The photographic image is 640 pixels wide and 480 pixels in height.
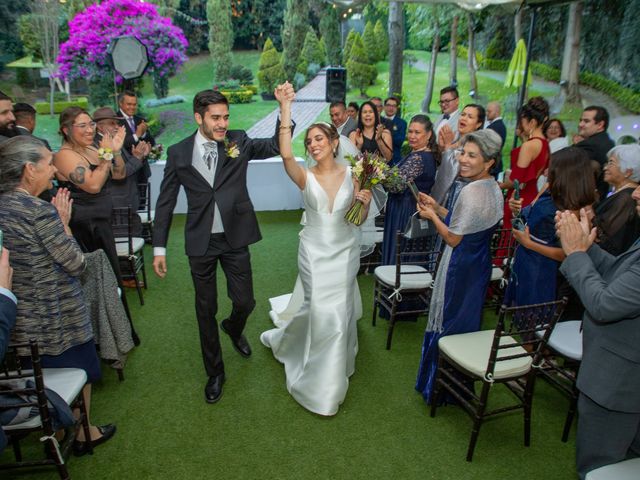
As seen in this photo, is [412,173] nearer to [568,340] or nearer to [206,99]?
[568,340]

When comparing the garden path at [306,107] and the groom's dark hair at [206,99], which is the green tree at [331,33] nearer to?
the garden path at [306,107]

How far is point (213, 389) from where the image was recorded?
3.27m

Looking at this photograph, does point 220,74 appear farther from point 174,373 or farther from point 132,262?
point 174,373

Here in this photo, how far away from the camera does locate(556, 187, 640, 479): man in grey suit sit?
1832 mm

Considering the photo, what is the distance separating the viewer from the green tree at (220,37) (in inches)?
280

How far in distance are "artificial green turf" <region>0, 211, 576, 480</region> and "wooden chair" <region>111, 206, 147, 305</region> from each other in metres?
0.76

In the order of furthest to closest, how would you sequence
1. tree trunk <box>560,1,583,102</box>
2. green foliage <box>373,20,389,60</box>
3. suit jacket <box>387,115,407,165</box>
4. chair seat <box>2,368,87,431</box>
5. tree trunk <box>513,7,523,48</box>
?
green foliage <box>373,20,389,60</box>
tree trunk <box>513,7,523,48</box>
suit jacket <box>387,115,407,165</box>
tree trunk <box>560,1,583,102</box>
chair seat <box>2,368,87,431</box>

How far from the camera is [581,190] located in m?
2.63

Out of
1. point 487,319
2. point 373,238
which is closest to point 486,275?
point 487,319

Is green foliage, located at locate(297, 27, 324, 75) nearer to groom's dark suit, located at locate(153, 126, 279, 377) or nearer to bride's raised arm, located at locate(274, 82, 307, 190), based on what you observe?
groom's dark suit, located at locate(153, 126, 279, 377)

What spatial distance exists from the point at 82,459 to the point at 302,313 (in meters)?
1.57

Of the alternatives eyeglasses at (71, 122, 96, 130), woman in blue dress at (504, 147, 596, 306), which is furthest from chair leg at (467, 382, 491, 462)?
eyeglasses at (71, 122, 96, 130)

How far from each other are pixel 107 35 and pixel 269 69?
2.39 m

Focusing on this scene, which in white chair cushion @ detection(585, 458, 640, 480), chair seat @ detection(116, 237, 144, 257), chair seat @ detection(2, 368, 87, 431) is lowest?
chair seat @ detection(2, 368, 87, 431)
